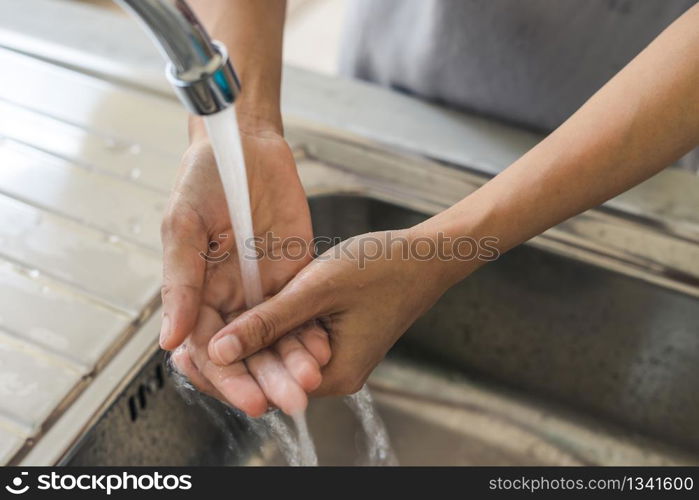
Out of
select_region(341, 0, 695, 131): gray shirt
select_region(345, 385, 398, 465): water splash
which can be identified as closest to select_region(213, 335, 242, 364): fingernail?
select_region(345, 385, 398, 465): water splash

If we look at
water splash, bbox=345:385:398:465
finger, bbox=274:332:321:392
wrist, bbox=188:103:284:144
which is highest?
wrist, bbox=188:103:284:144

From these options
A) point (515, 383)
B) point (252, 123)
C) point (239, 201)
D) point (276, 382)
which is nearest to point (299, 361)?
point (276, 382)

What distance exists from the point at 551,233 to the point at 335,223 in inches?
8.6

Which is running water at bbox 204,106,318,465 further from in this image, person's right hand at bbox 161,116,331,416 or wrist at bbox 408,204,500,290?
wrist at bbox 408,204,500,290

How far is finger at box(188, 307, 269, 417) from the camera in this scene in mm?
515

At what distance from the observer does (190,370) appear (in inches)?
21.5

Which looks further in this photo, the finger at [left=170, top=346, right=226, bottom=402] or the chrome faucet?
the finger at [left=170, top=346, right=226, bottom=402]

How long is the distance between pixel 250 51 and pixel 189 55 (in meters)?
0.33

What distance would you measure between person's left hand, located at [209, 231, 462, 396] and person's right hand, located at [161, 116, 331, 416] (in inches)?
0.8

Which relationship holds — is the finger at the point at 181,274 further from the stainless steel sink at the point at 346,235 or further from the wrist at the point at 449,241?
the wrist at the point at 449,241

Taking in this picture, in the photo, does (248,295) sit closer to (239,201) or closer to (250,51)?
(239,201)

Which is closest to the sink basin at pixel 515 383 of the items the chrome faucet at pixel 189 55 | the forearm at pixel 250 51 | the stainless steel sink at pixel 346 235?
the stainless steel sink at pixel 346 235

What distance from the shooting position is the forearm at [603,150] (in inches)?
19.6

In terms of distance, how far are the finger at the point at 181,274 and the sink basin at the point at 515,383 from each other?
102 mm
